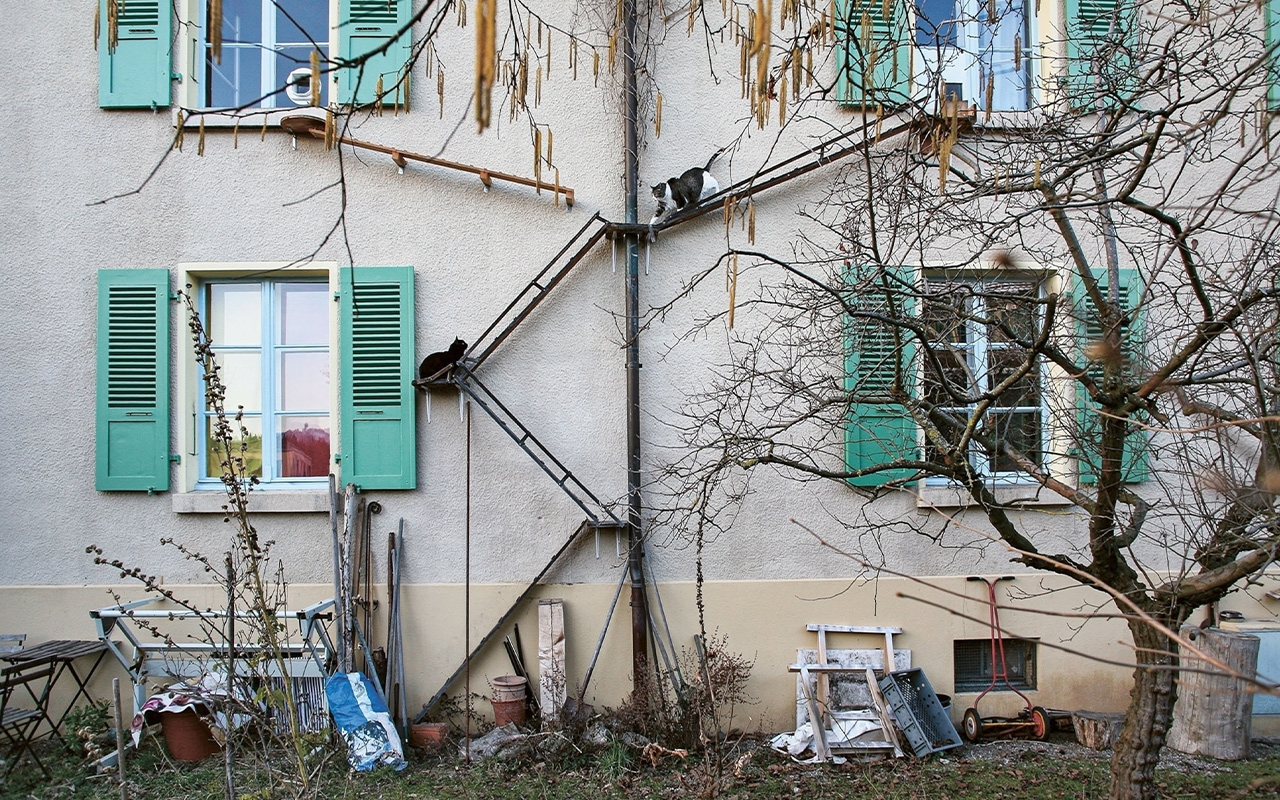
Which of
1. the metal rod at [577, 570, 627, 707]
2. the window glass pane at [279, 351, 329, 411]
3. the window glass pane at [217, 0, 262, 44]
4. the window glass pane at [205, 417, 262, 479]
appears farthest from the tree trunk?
the window glass pane at [217, 0, 262, 44]

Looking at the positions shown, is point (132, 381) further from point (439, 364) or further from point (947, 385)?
point (947, 385)

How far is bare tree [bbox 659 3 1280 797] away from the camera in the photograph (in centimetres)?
315

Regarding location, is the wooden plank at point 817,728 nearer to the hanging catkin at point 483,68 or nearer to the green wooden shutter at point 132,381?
the green wooden shutter at point 132,381

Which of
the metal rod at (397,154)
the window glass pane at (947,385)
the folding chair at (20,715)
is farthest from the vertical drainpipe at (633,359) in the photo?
the folding chair at (20,715)

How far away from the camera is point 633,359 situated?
583 cm

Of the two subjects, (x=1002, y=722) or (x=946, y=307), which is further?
(x=1002, y=722)

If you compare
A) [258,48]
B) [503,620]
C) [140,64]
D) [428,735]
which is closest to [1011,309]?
[503,620]

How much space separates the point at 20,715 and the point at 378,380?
2666 millimetres

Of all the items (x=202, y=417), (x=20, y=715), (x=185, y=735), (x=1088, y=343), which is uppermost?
(x=1088, y=343)

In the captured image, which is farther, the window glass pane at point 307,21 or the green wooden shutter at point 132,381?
the window glass pane at point 307,21

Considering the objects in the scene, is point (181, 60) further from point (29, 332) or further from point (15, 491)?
point (15, 491)

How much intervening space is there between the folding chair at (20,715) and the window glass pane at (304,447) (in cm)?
173

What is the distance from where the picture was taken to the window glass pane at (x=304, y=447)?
6008 millimetres

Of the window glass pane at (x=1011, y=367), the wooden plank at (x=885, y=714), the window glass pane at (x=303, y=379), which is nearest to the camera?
the window glass pane at (x=1011, y=367)
